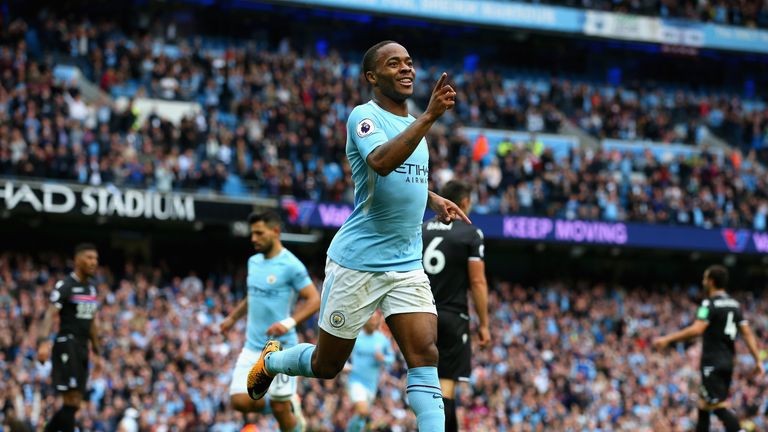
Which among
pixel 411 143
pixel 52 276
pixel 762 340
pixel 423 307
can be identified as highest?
pixel 411 143

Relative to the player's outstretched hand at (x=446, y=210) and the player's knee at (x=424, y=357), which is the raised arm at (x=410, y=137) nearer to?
the player's outstretched hand at (x=446, y=210)

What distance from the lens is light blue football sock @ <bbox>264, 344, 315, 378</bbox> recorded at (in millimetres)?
7457

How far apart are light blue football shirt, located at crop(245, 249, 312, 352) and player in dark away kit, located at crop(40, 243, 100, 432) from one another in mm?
2565

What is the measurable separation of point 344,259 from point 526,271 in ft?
83.8

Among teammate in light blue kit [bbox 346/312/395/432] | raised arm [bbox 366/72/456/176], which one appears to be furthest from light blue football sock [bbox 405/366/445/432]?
teammate in light blue kit [bbox 346/312/395/432]

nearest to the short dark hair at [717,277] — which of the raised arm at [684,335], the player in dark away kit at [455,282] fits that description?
the raised arm at [684,335]

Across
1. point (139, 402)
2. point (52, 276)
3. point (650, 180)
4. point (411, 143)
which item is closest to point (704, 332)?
point (411, 143)

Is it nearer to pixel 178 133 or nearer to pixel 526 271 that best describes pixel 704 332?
pixel 178 133

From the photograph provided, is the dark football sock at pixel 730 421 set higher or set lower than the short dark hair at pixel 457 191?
lower

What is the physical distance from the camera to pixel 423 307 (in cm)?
706

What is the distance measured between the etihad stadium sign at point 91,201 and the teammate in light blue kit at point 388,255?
17532mm

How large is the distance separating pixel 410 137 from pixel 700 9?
35.6 metres

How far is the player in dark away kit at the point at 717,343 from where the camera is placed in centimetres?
1256

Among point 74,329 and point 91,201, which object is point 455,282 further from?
point 91,201
